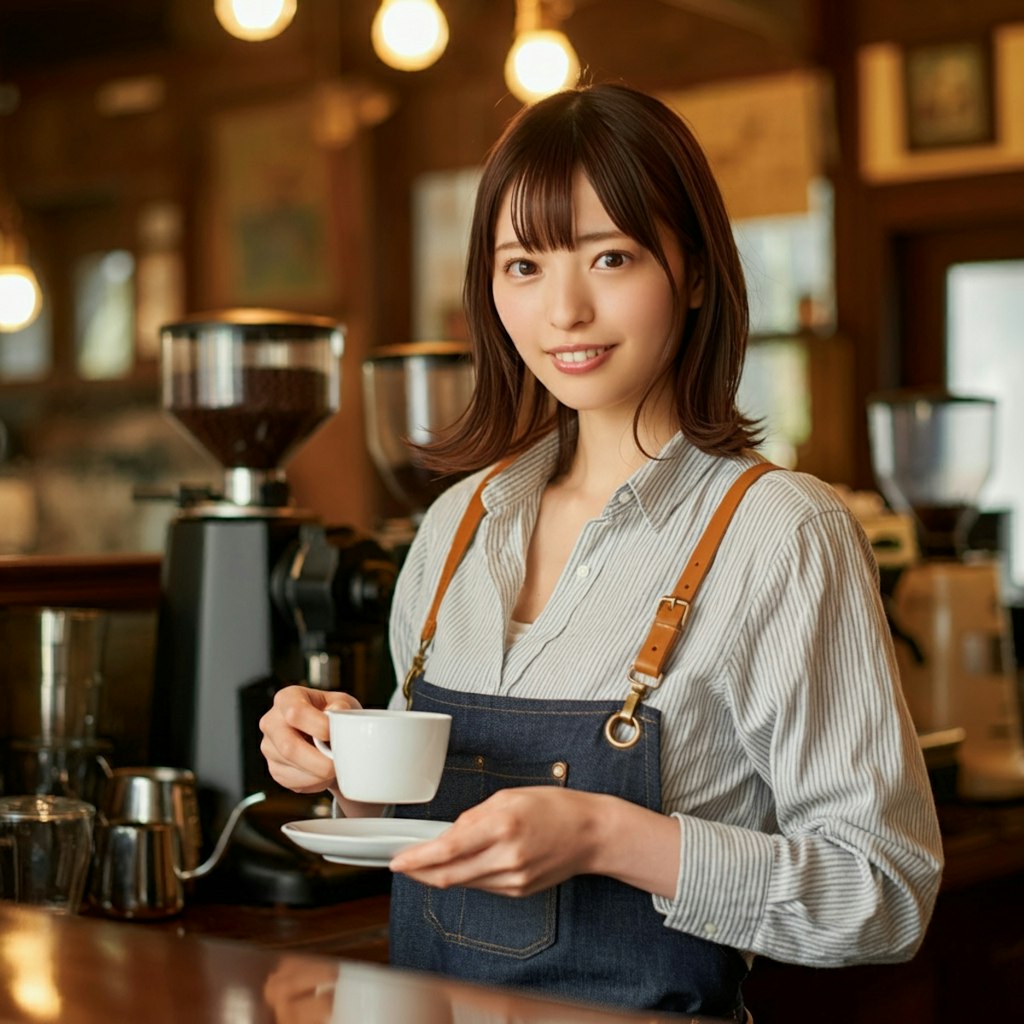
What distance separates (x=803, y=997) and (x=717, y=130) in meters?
4.11

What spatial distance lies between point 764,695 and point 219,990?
529mm

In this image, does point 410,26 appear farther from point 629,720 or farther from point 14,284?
point 629,720

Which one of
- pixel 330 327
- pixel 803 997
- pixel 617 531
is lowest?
pixel 803 997

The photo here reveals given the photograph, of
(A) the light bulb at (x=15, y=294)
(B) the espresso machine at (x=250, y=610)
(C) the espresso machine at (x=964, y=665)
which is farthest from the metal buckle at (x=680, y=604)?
(A) the light bulb at (x=15, y=294)

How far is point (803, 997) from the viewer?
1895 millimetres

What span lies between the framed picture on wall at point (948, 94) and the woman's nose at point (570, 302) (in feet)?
14.2

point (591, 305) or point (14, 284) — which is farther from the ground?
point (14, 284)

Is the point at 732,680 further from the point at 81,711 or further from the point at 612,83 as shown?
the point at 81,711

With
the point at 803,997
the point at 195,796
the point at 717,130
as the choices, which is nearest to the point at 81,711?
the point at 195,796

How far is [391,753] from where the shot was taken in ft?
3.83

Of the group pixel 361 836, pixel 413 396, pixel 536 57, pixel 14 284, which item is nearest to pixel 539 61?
pixel 536 57

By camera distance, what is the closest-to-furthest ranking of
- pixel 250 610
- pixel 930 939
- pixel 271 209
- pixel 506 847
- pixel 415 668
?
pixel 506 847
pixel 415 668
pixel 250 610
pixel 930 939
pixel 271 209

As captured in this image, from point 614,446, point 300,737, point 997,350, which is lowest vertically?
point 300,737

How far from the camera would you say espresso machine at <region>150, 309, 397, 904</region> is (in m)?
1.77
